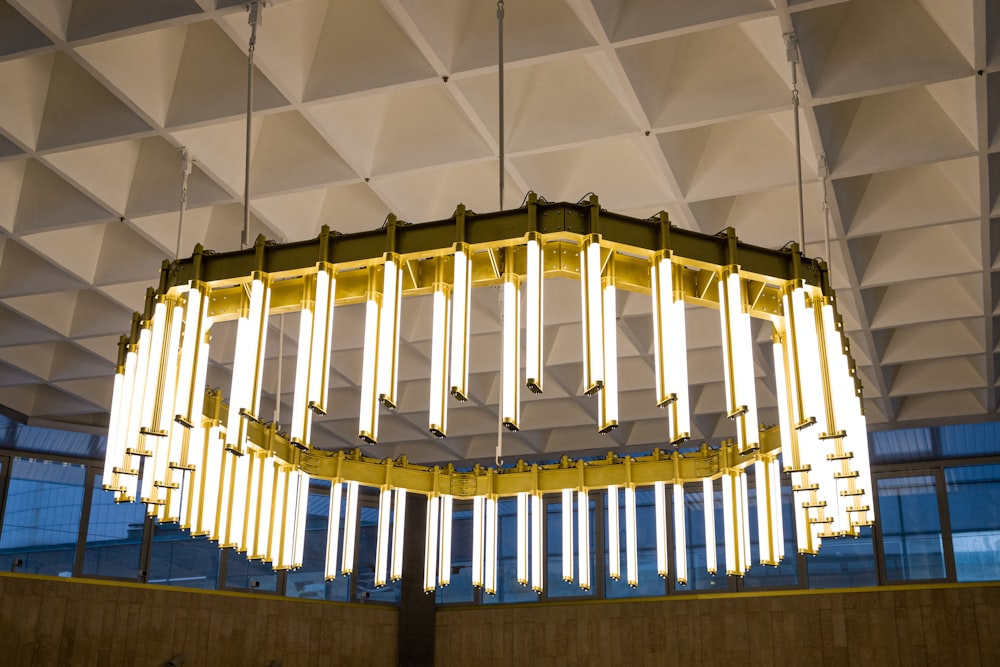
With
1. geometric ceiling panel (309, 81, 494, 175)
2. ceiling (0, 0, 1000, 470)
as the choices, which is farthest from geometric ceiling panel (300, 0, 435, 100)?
geometric ceiling panel (309, 81, 494, 175)

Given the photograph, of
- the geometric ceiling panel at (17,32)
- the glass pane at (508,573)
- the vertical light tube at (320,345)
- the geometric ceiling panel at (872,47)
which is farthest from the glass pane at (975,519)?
the geometric ceiling panel at (17,32)

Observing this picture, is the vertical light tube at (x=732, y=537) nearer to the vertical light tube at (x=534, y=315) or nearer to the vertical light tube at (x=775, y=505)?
the vertical light tube at (x=775, y=505)

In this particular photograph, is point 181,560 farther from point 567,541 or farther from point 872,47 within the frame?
point 872,47

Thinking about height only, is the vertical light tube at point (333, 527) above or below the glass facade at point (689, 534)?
below

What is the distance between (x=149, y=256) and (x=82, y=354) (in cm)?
348

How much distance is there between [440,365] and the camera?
504 centimetres

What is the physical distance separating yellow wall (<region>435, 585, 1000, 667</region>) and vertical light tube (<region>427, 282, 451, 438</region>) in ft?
36.5

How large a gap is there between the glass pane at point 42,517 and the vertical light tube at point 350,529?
7.57m

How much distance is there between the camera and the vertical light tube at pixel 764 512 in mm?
7293

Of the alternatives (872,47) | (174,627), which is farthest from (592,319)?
(174,627)

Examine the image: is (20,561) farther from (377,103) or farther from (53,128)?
(377,103)

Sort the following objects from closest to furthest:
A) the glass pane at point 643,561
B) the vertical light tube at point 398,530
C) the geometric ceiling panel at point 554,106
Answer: the geometric ceiling panel at point 554,106, the vertical light tube at point 398,530, the glass pane at point 643,561

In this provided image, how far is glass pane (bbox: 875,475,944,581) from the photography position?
48.3 ft

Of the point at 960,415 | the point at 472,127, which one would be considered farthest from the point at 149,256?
the point at 960,415
